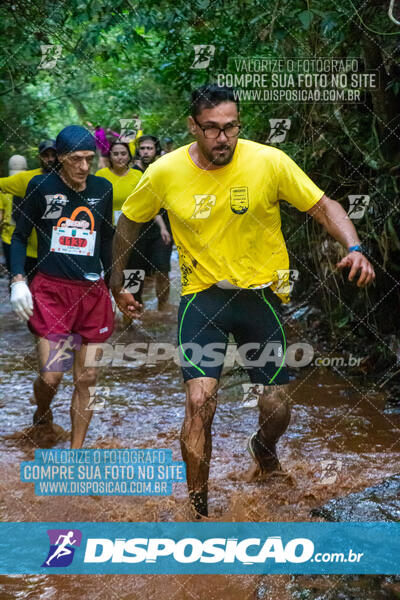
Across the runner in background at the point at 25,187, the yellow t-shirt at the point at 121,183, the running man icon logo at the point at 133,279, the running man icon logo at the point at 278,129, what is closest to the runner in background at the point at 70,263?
the runner in background at the point at 25,187

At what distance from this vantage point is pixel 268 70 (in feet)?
22.6

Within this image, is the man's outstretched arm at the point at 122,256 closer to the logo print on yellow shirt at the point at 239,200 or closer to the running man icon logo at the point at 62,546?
the logo print on yellow shirt at the point at 239,200

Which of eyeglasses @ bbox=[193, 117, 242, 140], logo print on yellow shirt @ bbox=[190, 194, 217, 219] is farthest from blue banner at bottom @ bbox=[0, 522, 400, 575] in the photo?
eyeglasses @ bbox=[193, 117, 242, 140]

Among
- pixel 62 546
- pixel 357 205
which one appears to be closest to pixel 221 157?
pixel 62 546

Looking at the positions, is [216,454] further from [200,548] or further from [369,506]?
[369,506]

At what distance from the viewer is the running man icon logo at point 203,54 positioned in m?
6.86

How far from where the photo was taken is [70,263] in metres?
4.71

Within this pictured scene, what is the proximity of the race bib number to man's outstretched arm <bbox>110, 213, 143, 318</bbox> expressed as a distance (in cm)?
58

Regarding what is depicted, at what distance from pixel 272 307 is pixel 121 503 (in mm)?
1369

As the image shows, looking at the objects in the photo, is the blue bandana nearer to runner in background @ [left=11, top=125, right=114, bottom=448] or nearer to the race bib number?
runner in background @ [left=11, top=125, right=114, bottom=448]

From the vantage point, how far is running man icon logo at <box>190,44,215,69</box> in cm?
686

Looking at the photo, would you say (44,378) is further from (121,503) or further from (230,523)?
(230,523)

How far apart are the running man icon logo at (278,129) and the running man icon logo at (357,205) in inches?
42.8

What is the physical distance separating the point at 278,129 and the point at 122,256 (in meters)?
3.55
